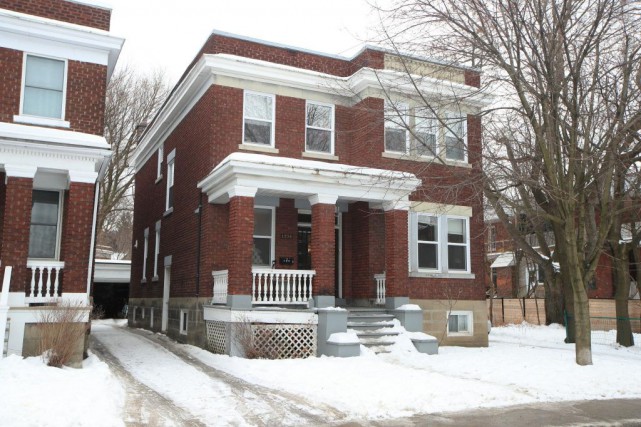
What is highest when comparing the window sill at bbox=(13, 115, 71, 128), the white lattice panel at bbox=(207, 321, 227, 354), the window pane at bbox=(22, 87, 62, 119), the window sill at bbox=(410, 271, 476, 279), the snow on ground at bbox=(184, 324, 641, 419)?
the window pane at bbox=(22, 87, 62, 119)

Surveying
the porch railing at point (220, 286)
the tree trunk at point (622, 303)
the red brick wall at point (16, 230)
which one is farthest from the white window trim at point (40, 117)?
the tree trunk at point (622, 303)

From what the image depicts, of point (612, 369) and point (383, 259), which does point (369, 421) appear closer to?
point (612, 369)

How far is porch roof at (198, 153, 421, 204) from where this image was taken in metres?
13.8

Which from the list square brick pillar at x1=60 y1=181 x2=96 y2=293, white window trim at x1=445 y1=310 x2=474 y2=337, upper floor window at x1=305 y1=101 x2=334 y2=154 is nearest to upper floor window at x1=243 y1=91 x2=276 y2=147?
upper floor window at x1=305 y1=101 x2=334 y2=154

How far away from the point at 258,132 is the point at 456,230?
6832mm

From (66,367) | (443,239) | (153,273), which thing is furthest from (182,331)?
(443,239)

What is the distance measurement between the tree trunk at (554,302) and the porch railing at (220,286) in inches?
677

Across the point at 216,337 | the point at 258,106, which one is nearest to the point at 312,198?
the point at 258,106

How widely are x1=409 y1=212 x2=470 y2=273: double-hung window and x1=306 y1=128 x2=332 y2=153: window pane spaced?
321cm

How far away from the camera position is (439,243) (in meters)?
17.8

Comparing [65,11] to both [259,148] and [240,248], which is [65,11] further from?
[240,248]

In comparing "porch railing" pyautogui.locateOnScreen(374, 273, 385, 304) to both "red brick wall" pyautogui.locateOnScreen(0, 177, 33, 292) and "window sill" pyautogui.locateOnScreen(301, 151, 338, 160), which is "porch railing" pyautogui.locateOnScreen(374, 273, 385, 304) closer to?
"window sill" pyautogui.locateOnScreen(301, 151, 338, 160)

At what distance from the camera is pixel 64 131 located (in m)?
13.0

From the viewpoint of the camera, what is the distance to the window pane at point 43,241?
1420cm
